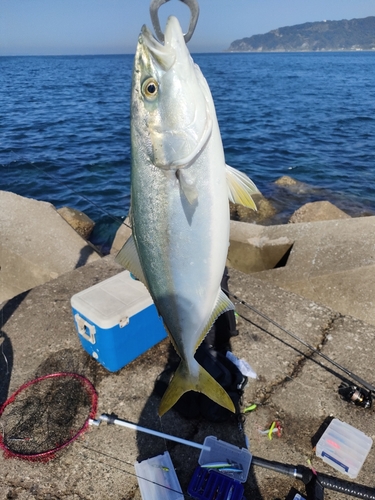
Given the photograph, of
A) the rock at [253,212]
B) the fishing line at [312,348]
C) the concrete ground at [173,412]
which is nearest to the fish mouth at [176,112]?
the concrete ground at [173,412]

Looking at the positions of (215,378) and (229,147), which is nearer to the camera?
(215,378)

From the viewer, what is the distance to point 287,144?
1795cm

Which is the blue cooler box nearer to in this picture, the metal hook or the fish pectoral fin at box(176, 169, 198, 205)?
the fish pectoral fin at box(176, 169, 198, 205)

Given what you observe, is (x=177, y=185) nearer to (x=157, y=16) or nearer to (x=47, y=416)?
(x=157, y=16)

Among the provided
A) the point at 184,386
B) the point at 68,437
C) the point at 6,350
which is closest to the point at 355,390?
the point at 184,386

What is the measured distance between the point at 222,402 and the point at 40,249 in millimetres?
4399

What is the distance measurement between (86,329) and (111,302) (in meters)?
0.37

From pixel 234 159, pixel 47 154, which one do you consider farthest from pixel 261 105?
pixel 47 154

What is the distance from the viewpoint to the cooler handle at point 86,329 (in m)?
3.49

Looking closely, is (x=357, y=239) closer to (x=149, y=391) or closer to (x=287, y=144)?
(x=149, y=391)

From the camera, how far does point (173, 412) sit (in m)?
3.22

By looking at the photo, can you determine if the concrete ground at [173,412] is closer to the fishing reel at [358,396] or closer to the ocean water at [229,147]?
the fishing reel at [358,396]

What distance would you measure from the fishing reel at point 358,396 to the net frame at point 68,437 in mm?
2189

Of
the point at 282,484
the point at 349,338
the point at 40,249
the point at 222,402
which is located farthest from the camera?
the point at 40,249
